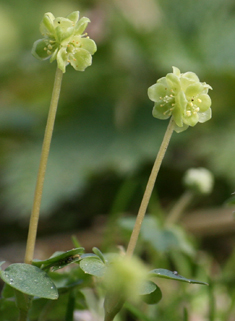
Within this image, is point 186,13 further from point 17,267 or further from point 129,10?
point 17,267

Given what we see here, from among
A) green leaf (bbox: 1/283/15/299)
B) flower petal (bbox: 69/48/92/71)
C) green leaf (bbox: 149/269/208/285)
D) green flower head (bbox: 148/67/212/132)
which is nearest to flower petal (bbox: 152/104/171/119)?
green flower head (bbox: 148/67/212/132)

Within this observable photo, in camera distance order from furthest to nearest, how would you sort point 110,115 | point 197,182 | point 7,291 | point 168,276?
1. point 110,115
2. point 197,182
3. point 7,291
4. point 168,276

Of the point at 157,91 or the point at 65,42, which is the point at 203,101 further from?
the point at 65,42

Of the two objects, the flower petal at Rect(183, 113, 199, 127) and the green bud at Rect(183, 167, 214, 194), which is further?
the green bud at Rect(183, 167, 214, 194)

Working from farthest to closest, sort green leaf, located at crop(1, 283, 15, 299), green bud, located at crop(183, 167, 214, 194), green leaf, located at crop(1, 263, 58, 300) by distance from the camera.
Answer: green bud, located at crop(183, 167, 214, 194)
green leaf, located at crop(1, 283, 15, 299)
green leaf, located at crop(1, 263, 58, 300)

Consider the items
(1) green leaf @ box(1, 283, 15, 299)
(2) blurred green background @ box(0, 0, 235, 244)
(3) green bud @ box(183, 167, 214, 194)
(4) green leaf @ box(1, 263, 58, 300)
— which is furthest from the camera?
(2) blurred green background @ box(0, 0, 235, 244)

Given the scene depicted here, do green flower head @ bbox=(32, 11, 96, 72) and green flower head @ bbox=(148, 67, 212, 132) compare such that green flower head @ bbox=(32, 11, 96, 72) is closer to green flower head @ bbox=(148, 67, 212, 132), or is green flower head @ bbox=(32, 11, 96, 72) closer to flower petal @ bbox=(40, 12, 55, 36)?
flower petal @ bbox=(40, 12, 55, 36)

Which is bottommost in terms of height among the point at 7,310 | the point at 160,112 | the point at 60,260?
the point at 7,310

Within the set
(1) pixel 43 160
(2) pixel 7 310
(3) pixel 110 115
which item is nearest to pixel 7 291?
(2) pixel 7 310
